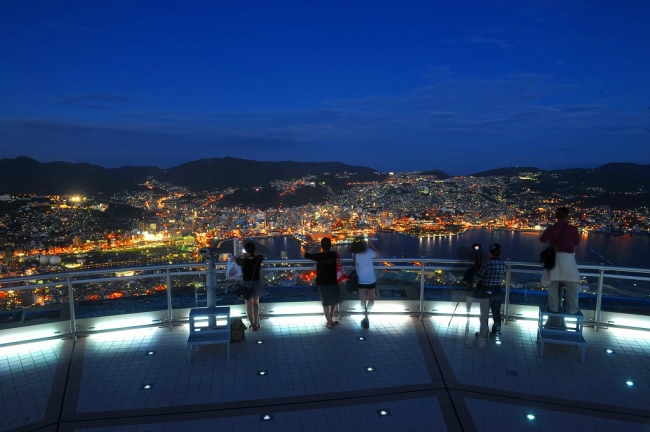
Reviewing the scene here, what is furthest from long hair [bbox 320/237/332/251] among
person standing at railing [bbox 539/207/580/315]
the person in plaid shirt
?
person standing at railing [bbox 539/207/580/315]

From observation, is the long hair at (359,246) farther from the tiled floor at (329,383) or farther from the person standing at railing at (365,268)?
the tiled floor at (329,383)

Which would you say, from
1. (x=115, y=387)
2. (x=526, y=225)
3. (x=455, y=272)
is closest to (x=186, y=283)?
(x=115, y=387)

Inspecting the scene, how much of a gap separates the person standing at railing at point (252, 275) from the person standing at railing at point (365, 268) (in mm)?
1453

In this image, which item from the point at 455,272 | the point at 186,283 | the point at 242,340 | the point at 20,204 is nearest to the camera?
the point at 242,340

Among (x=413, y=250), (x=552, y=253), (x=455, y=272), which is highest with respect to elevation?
(x=552, y=253)

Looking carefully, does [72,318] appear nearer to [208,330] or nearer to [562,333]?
[208,330]

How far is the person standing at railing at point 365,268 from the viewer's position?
5957 millimetres

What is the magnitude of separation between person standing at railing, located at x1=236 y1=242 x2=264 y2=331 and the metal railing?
1.08 feet

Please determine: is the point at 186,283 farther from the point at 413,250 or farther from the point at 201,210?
the point at 201,210

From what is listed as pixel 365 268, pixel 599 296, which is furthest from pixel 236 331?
pixel 599 296

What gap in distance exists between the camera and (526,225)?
50.1ft

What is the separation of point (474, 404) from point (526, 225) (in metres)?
13.0

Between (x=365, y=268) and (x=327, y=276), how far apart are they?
0.62 m

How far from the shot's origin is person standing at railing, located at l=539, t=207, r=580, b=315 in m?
5.27
